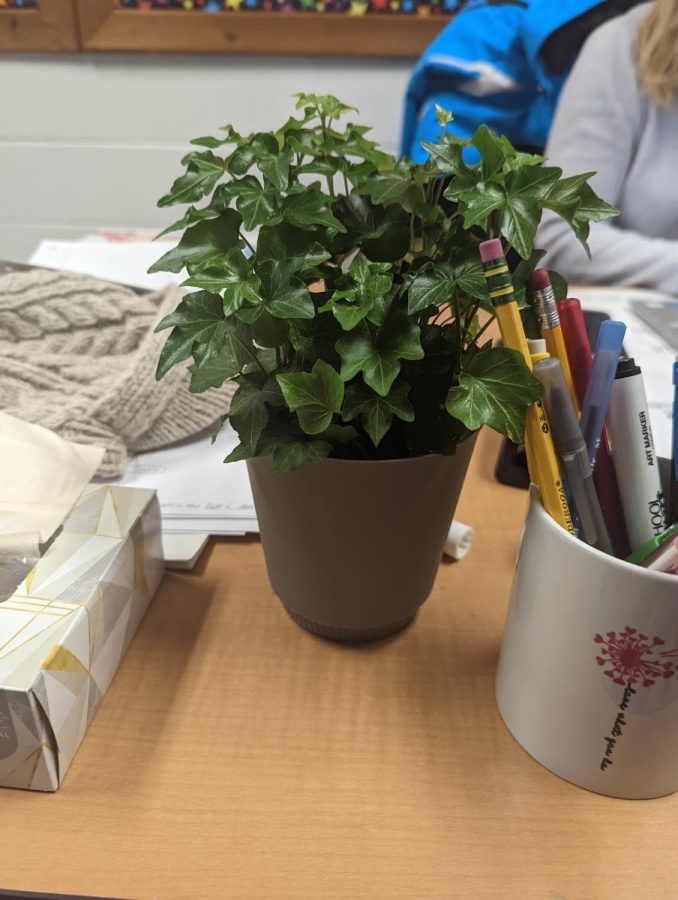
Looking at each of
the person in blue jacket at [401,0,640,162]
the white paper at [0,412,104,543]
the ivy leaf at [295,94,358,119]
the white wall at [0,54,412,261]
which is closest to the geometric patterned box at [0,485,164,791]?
the white paper at [0,412,104,543]

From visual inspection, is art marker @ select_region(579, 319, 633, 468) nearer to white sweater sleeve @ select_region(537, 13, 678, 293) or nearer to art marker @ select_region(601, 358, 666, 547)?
art marker @ select_region(601, 358, 666, 547)

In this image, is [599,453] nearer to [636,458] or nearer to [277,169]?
[636,458]

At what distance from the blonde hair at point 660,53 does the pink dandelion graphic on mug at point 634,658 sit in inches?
41.8

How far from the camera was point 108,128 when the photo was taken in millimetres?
1722

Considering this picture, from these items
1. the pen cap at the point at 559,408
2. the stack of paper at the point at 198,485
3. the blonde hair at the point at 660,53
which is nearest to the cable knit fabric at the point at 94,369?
the stack of paper at the point at 198,485

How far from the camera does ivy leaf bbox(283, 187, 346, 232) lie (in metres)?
0.30

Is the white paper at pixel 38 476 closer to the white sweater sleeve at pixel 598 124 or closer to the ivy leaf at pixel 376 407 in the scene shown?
the ivy leaf at pixel 376 407

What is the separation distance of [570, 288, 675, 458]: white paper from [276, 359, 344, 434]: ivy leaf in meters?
0.34

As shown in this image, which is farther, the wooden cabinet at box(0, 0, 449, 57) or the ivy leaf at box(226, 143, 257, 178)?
the wooden cabinet at box(0, 0, 449, 57)

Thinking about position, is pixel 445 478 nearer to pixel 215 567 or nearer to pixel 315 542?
pixel 315 542

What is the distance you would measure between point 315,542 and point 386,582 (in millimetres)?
44

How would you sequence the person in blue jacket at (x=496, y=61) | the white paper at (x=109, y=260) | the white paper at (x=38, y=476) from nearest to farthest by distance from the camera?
the white paper at (x=38, y=476) < the white paper at (x=109, y=260) < the person in blue jacket at (x=496, y=61)

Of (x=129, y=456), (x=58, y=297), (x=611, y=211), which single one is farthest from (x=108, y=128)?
(x=611, y=211)

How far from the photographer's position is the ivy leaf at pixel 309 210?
30cm
